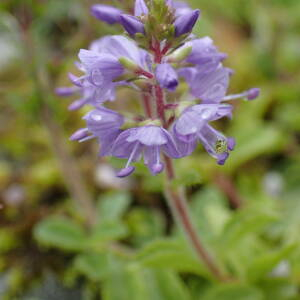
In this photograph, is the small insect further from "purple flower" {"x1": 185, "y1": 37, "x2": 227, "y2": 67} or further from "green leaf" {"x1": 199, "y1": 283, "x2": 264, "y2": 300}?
"green leaf" {"x1": 199, "y1": 283, "x2": 264, "y2": 300}

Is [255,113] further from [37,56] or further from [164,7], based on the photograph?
[164,7]

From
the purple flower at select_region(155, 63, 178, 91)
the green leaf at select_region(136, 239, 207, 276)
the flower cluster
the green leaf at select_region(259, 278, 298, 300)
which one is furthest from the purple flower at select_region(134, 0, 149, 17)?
the green leaf at select_region(259, 278, 298, 300)

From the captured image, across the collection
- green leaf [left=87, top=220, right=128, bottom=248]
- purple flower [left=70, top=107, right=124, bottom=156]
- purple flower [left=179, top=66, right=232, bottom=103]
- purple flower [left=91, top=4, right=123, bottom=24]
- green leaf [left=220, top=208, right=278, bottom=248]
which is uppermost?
purple flower [left=91, top=4, right=123, bottom=24]

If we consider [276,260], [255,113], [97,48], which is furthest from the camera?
[255,113]

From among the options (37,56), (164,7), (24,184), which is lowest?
(24,184)

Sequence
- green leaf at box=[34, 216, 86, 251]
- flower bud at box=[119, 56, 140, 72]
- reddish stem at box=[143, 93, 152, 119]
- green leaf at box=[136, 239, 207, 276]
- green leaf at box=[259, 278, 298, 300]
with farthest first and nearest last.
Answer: green leaf at box=[34, 216, 86, 251], green leaf at box=[259, 278, 298, 300], green leaf at box=[136, 239, 207, 276], reddish stem at box=[143, 93, 152, 119], flower bud at box=[119, 56, 140, 72]

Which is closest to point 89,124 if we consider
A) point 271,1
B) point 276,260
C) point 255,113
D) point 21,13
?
point 276,260
